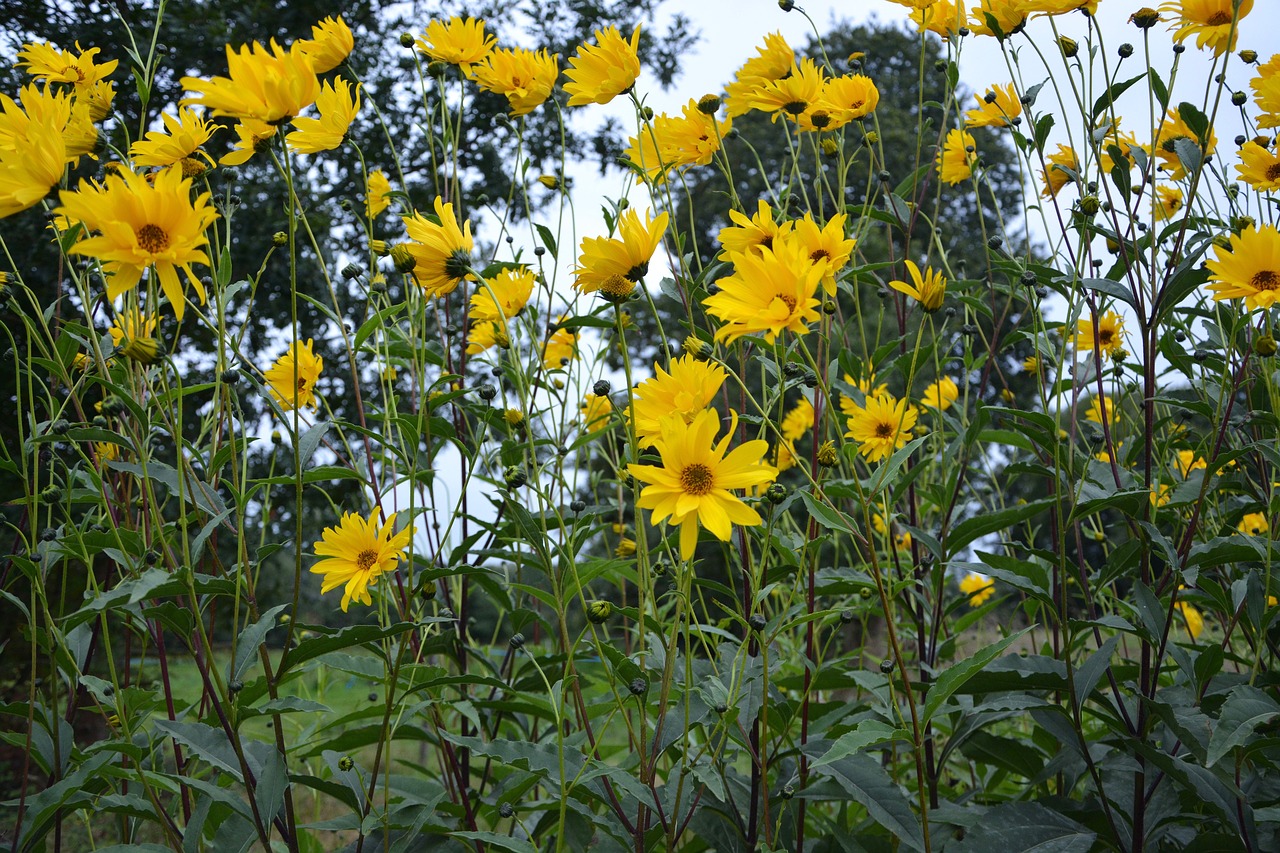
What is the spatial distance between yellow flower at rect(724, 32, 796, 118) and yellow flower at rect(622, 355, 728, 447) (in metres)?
0.86

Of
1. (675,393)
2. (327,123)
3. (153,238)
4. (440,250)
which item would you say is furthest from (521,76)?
(153,238)

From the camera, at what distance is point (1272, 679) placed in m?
1.64

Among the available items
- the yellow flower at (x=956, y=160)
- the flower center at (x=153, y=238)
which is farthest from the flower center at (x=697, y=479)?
the yellow flower at (x=956, y=160)

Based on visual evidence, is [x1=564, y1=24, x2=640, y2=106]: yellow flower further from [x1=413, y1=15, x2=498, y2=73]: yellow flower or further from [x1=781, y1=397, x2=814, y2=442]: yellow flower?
[x1=781, y1=397, x2=814, y2=442]: yellow flower

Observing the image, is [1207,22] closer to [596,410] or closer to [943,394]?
[943,394]

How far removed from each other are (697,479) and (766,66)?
3.94 feet

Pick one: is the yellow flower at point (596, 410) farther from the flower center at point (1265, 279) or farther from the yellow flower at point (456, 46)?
the flower center at point (1265, 279)

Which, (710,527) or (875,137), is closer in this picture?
(710,527)

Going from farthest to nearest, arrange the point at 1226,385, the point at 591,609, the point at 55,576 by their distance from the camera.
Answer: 1. the point at 55,576
2. the point at 1226,385
3. the point at 591,609

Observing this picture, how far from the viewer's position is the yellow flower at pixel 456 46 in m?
2.22

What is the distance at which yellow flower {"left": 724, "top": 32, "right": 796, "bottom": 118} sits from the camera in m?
2.08

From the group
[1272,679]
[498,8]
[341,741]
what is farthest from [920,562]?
[498,8]

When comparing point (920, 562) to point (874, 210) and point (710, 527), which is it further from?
point (710, 527)

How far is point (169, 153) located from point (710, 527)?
1.11 metres
